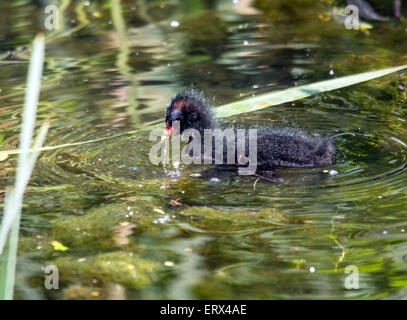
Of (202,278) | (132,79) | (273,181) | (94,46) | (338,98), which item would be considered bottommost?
(202,278)

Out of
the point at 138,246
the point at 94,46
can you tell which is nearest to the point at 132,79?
the point at 94,46

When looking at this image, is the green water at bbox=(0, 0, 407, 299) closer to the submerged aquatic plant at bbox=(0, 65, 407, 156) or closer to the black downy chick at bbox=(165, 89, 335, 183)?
the black downy chick at bbox=(165, 89, 335, 183)

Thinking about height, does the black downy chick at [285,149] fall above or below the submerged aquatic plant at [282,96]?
below

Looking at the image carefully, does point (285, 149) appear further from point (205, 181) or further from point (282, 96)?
point (205, 181)

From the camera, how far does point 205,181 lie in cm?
491

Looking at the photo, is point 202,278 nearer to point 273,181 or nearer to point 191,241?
point 191,241

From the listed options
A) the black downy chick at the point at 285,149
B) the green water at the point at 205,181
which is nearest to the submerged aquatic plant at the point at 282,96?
the black downy chick at the point at 285,149

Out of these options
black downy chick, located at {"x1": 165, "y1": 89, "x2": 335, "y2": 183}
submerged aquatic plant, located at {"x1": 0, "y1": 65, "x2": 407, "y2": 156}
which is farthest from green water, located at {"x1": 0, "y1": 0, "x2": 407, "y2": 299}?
submerged aquatic plant, located at {"x1": 0, "y1": 65, "x2": 407, "y2": 156}

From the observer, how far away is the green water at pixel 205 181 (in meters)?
3.55

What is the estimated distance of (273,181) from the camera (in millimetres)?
4812

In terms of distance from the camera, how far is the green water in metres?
3.55

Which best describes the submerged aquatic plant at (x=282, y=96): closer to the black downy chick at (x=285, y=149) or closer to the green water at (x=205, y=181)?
the black downy chick at (x=285, y=149)

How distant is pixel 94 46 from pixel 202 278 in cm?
573

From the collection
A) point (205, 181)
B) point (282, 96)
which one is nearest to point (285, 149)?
point (282, 96)
